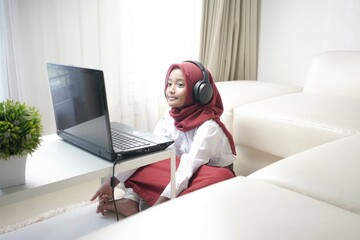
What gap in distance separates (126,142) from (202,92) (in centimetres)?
53

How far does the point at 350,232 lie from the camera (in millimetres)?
632

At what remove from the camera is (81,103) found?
3.53ft

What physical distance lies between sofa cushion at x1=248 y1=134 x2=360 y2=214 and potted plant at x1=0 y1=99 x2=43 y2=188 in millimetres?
572

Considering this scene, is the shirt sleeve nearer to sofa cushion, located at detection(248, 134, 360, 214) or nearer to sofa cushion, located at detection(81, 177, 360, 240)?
sofa cushion, located at detection(248, 134, 360, 214)

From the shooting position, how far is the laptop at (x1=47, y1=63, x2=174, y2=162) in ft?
3.28

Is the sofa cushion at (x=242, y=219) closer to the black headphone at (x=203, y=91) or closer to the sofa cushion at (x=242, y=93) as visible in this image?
the black headphone at (x=203, y=91)

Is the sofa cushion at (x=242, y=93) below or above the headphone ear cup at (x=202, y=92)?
below

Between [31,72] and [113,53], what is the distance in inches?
22.2

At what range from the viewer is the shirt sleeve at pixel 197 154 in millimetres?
1403

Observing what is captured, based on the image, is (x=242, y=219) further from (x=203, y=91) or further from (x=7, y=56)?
(x=7, y=56)

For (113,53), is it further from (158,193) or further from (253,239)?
(253,239)

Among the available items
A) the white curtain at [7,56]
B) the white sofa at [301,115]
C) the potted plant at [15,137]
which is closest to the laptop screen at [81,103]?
the potted plant at [15,137]

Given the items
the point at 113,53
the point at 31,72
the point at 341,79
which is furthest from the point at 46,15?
the point at 341,79

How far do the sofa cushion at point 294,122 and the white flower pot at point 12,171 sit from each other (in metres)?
1.28
